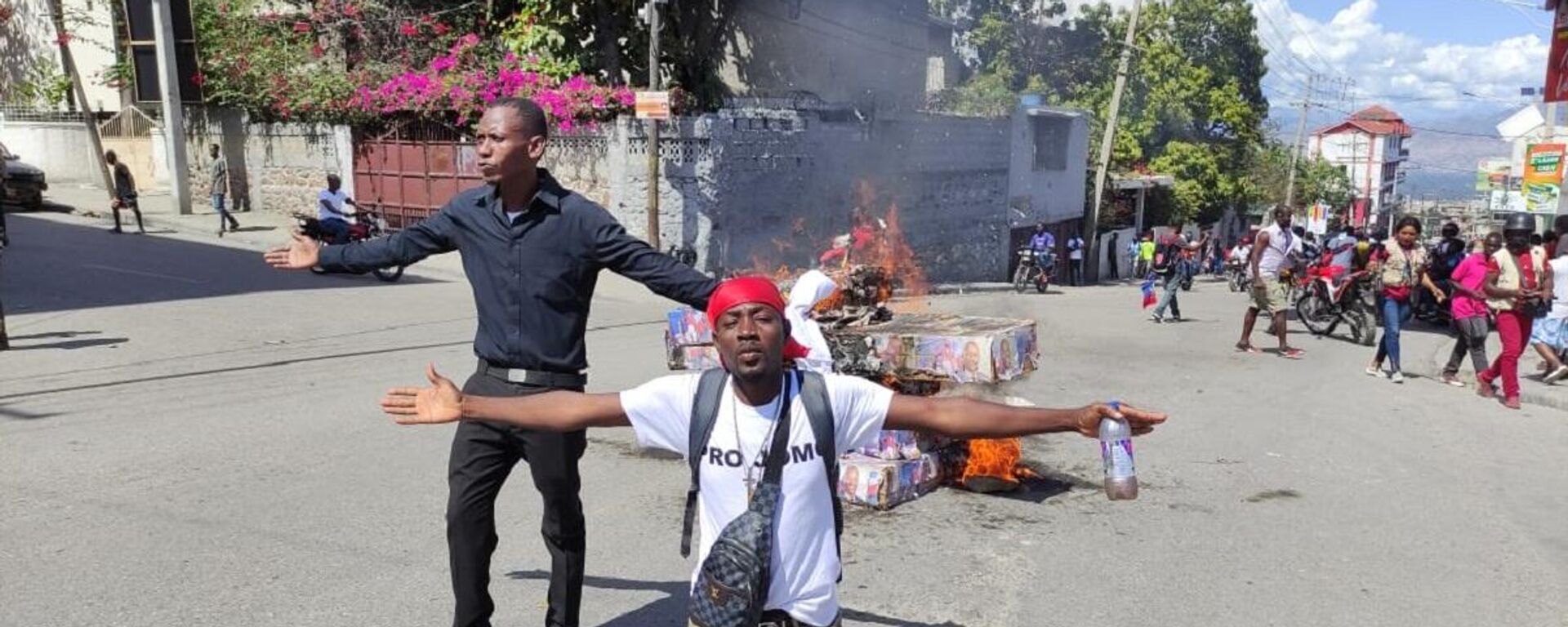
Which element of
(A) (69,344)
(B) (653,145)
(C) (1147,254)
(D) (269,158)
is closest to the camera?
(A) (69,344)

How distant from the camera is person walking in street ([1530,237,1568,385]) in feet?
32.0

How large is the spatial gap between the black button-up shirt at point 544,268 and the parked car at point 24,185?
817 inches

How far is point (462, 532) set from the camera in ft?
10.8

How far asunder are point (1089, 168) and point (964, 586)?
30178mm

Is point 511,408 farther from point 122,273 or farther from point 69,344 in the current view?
point 122,273

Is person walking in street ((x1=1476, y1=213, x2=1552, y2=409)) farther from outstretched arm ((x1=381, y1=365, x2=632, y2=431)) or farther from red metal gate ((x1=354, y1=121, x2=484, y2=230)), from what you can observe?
red metal gate ((x1=354, y1=121, x2=484, y2=230))

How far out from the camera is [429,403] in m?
2.72

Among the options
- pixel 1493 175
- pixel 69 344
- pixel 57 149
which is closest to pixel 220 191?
pixel 57 149

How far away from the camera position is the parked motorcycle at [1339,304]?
12.8 m

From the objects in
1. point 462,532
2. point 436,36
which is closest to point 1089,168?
point 436,36

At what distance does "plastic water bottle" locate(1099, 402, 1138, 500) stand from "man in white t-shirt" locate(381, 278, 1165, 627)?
21mm

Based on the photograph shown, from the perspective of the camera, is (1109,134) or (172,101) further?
(1109,134)

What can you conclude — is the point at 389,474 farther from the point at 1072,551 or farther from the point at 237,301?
the point at 237,301

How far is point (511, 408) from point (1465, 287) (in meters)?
8.87
